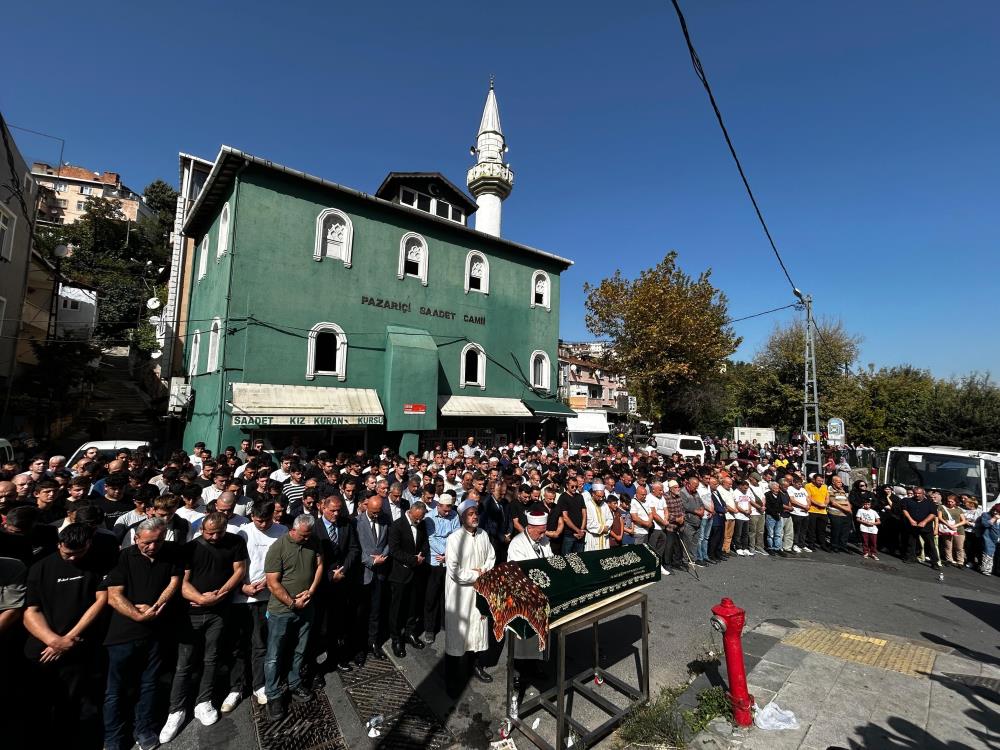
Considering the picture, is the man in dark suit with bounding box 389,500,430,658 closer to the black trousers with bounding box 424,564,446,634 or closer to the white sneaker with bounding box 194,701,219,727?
the black trousers with bounding box 424,564,446,634

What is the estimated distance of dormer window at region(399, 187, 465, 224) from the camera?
2164cm

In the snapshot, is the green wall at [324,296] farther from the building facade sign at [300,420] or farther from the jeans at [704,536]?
the jeans at [704,536]

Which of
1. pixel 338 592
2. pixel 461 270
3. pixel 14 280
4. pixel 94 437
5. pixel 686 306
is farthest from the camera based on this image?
pixel 686 306

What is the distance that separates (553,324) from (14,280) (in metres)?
22.9

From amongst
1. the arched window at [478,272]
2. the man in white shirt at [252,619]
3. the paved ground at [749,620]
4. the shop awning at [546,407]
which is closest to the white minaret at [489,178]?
the arched window at [478,272]

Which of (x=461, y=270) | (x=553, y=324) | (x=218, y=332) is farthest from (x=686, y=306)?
(x=218, y=332)

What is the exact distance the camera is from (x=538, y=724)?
14.2ft

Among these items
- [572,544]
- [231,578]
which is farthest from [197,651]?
[572,544]

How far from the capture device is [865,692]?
186 inches

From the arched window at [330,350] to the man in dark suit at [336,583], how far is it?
11.8 m

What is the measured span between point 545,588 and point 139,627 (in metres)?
3.49

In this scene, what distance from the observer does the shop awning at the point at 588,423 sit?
78.1 ft

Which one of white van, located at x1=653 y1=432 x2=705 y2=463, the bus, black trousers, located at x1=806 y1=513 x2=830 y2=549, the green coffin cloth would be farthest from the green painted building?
the bus

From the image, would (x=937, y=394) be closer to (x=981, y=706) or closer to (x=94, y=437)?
(x=981, y=706)
